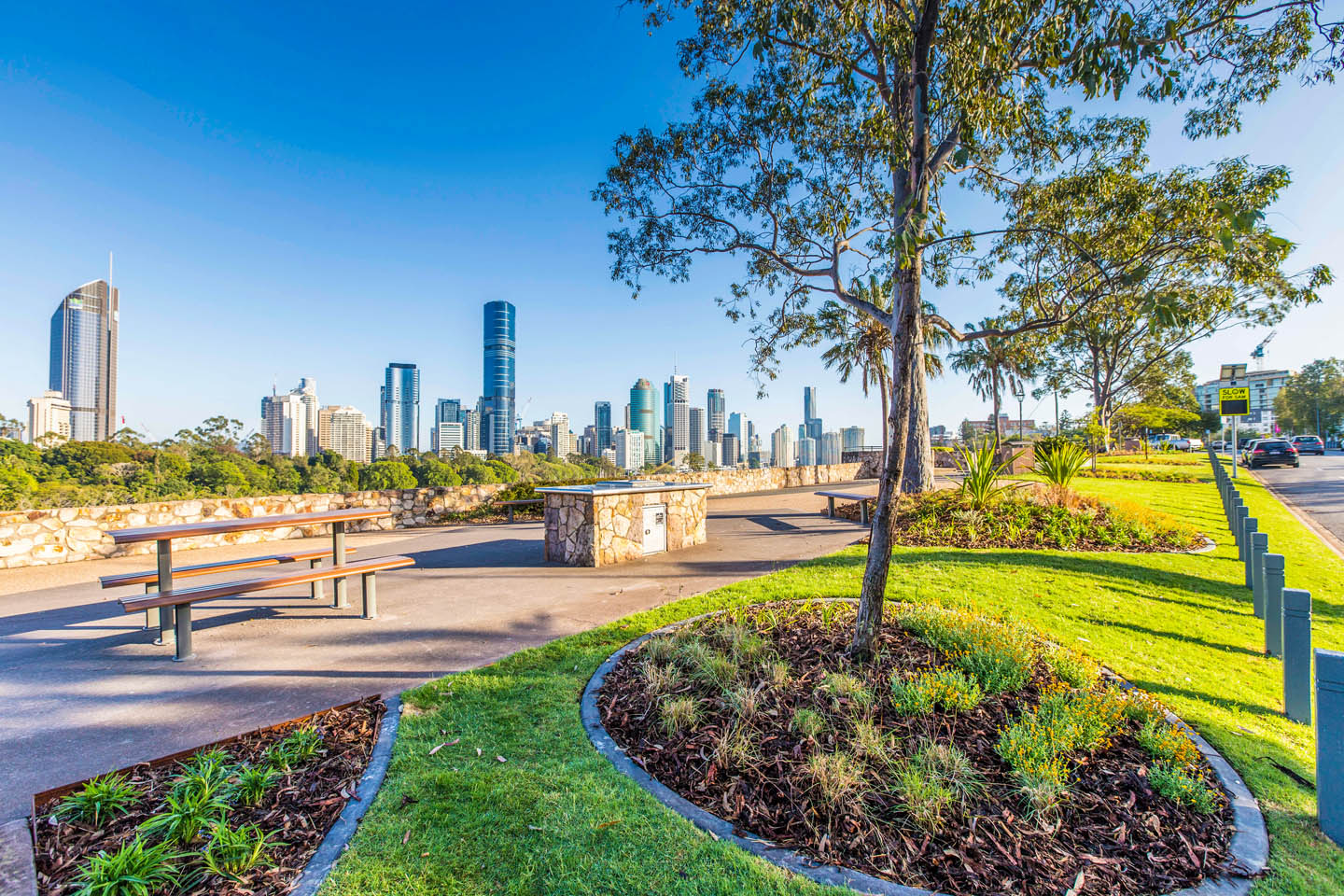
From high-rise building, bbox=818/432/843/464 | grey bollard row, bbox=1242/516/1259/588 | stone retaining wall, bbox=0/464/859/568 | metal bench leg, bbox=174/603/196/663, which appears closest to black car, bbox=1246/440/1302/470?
grey bollard row, bbox=1242/516/1259/588

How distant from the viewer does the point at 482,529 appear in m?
11.9

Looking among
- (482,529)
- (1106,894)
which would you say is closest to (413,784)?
(1106,894)

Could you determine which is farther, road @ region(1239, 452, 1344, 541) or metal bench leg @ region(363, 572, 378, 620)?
road @ region(1239, 452, 1344, 541)

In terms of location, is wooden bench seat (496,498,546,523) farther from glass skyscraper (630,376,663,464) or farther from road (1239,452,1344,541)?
glass skyscraper (630,376,663,464)

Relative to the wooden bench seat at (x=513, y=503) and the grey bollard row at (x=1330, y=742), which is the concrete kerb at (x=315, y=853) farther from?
the wooden bench seat at (x=513, y=503)

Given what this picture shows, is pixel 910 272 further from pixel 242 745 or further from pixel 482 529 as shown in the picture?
pixel 482 529

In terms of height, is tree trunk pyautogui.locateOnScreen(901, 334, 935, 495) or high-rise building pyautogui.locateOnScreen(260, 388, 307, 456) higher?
high-rise building pyautogui.locateOnScreen(260, 388, 307, 456)

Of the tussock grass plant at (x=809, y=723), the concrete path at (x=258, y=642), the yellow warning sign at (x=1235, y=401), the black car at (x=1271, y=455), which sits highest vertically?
the yellow warning sign at (x=1235, y=401)

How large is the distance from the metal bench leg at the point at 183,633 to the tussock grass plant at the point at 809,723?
487cm

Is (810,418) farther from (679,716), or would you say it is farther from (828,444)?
(679,716)

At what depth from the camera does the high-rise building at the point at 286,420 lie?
188ft

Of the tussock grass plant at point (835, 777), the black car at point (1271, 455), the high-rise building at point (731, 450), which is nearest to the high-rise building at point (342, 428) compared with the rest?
the high-rise building at point (731, 450)

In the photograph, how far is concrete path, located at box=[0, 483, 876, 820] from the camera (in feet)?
10.5

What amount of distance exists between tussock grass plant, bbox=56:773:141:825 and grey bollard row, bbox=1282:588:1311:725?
674cm
